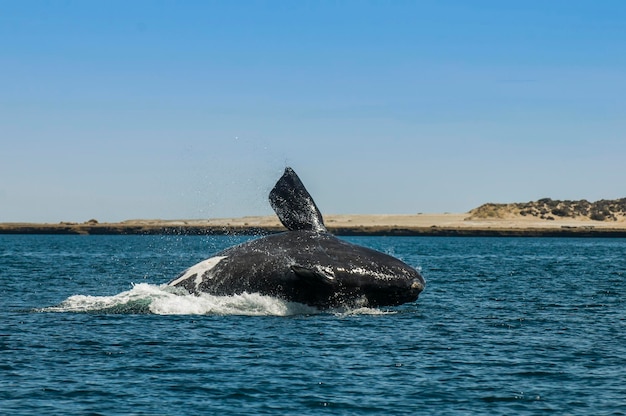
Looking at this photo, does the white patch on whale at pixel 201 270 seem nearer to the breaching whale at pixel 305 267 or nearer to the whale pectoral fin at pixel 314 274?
the breaching whale at pixel 305 267

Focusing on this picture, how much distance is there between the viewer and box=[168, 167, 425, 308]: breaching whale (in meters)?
25.2

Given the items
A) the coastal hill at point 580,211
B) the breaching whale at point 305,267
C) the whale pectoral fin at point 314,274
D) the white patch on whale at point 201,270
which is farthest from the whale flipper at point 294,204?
the coastal hill at point 580,211

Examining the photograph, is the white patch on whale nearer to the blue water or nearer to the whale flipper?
the blue water

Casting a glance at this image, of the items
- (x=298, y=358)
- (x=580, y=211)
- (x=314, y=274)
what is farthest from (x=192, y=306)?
(x=580, y=211)

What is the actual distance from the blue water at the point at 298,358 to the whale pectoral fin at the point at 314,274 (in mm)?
1319

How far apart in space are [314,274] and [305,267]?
52 cm

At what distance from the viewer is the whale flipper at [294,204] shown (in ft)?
84.2

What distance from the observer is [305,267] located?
80.8ft

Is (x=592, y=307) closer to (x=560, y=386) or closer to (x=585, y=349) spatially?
(x=585, y=349)

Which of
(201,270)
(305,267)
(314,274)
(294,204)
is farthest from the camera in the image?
(201,270)

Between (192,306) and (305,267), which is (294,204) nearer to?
(305,267)

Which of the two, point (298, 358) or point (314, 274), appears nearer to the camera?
point (298, 358)

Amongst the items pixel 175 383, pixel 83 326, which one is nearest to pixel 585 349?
pixel 175 383

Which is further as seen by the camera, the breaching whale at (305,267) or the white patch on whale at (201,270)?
the white patch on whale at (201,270)
